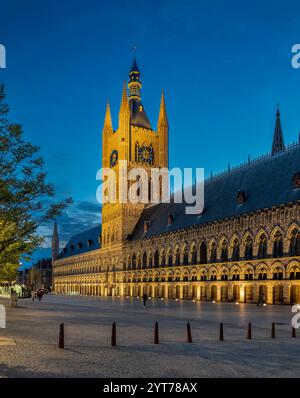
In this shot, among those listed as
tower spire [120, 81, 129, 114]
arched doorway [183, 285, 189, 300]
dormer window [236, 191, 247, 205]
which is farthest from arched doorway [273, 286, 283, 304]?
tower spire [120, 81, 129, 114]

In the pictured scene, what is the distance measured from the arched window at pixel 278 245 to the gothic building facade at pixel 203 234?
4.4 inches

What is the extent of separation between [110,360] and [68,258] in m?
129

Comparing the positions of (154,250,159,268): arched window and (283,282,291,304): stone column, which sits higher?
(154,250,159,268): arched window

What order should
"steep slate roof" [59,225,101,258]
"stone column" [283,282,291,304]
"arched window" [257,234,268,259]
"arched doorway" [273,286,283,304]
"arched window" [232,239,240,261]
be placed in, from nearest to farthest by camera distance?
"stone column" [283,282,291,304]
"arched doorway" [273,286,283,304]
"arched window" [257,234,268,259]
"arched window" [232,239,240,261]
"steep slate roof" [59,225,101,258]

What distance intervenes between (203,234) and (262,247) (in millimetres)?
13108

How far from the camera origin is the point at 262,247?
181ft

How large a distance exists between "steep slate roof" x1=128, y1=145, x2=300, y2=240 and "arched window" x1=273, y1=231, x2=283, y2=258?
3.69m

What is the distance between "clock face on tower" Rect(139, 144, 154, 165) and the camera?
102625 millimetres

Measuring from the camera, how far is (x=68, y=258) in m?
141

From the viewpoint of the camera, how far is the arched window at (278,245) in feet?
171

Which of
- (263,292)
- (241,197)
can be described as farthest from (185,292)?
(263,292)

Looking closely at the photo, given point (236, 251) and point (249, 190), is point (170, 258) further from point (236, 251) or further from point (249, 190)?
point (249, 190)

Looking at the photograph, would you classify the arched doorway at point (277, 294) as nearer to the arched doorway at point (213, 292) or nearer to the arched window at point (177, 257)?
the arched doorway at point (213, 292)

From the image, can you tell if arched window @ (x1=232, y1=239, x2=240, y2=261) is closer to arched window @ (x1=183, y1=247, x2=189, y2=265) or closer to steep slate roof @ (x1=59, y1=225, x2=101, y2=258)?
arched window @ (x1=183, y1=247, x2=189, y2=265)
